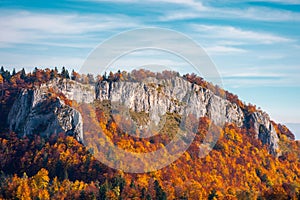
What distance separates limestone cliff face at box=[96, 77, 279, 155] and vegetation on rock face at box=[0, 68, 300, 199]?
277cm

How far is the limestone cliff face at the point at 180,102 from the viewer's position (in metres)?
157

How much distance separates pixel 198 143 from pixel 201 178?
17.4 meters

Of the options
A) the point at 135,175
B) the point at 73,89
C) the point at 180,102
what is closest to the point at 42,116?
the point at 73,89

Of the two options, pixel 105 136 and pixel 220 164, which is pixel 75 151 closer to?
pixel 105 136

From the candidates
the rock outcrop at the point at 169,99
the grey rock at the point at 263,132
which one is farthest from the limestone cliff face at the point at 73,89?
the grey rock at the point at 263,132

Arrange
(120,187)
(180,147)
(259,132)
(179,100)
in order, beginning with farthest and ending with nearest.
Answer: (259,132) → (179,100) → (180,147) → (120,187)

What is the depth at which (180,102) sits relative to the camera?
554 ft

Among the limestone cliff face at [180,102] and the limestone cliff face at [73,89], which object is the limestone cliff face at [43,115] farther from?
the limestone cliff face at [180,102]

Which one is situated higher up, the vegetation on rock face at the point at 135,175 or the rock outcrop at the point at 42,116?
the rock outcrop at the point at 42,116

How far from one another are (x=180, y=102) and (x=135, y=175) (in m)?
45.8

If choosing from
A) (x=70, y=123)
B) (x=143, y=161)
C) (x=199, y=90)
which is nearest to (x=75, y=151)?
(x=70, y=123)

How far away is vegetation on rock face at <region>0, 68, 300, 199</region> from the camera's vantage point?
112 meters

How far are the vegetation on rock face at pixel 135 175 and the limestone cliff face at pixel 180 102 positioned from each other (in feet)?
9.09

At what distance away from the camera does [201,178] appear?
144 metres
